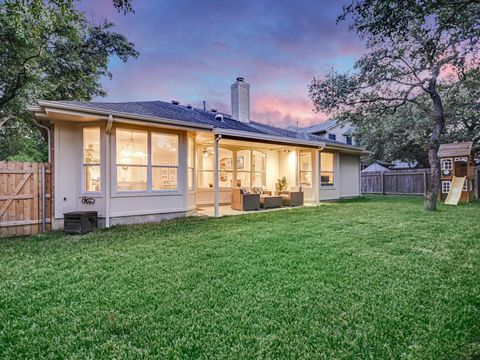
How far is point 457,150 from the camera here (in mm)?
11859

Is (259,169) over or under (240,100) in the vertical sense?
under

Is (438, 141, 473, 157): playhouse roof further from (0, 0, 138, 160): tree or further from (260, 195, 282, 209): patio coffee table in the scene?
(0, 0, 138, 160): tree

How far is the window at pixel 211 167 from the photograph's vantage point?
11.1m

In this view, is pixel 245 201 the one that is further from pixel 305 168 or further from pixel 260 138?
pixel 305 168

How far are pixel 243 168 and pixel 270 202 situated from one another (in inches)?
96.8

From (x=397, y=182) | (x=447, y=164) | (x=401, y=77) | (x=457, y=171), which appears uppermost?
(x=401, y=77)

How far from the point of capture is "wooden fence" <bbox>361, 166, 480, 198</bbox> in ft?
51.4

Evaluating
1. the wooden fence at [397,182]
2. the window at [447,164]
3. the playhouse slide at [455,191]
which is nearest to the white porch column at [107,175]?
the playhouse slide at [455,191]

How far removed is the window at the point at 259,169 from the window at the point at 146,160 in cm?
510

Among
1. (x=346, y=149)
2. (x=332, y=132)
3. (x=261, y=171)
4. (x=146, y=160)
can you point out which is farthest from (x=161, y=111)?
(x=332, y=132)

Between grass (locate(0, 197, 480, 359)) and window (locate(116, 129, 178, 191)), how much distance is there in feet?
7.07

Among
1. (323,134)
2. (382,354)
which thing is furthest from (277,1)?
(323,134)

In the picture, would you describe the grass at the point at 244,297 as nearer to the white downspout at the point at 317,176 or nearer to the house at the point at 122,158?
the house at the point at 122,158

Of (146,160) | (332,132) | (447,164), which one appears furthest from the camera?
(332,132)
